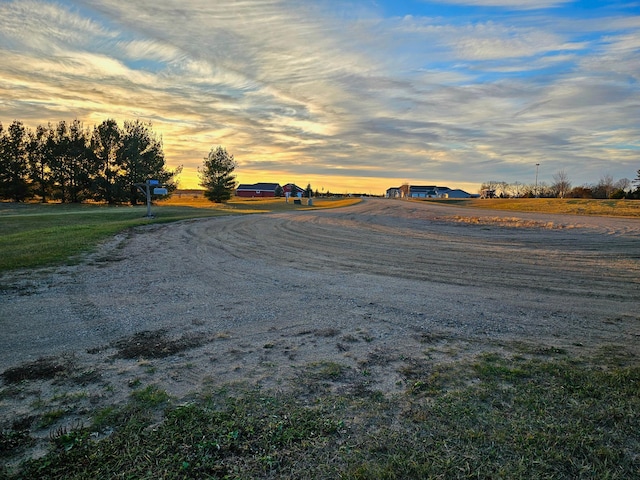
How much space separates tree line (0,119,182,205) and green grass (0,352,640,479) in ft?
135

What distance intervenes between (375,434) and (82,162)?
48.2 m

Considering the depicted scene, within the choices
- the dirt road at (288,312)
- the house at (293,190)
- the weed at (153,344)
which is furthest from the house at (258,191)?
the weed at (153,344)

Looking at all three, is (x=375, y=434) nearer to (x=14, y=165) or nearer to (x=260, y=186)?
(x=14, y=165)

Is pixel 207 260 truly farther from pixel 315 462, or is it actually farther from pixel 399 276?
pixel 315 462

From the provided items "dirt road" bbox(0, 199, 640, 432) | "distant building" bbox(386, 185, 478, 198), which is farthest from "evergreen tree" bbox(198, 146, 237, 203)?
"distant building" bbox(386, 185, 478, 198)

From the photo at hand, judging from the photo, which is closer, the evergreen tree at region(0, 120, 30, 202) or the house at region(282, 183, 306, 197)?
the evergreen tree at region(0, 120, 30, 202)

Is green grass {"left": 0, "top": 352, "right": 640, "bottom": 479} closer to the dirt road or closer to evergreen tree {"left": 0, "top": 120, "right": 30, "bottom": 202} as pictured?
the dirt road

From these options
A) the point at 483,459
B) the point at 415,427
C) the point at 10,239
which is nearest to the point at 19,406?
the point at 415,427

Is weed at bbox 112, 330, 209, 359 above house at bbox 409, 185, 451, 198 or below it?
below

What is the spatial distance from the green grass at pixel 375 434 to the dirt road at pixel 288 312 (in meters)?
0.40

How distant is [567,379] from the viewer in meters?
3.45

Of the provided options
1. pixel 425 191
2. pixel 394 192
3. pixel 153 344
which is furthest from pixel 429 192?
pixel 153 344

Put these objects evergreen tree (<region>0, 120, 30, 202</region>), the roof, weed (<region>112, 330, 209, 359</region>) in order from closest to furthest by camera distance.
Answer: weed (<region>112, 330, 209, 359</region>) → evergreen tree (<region>0, 120, 30, 202</region>) → the roof

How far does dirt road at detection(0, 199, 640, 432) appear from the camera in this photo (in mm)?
3832
